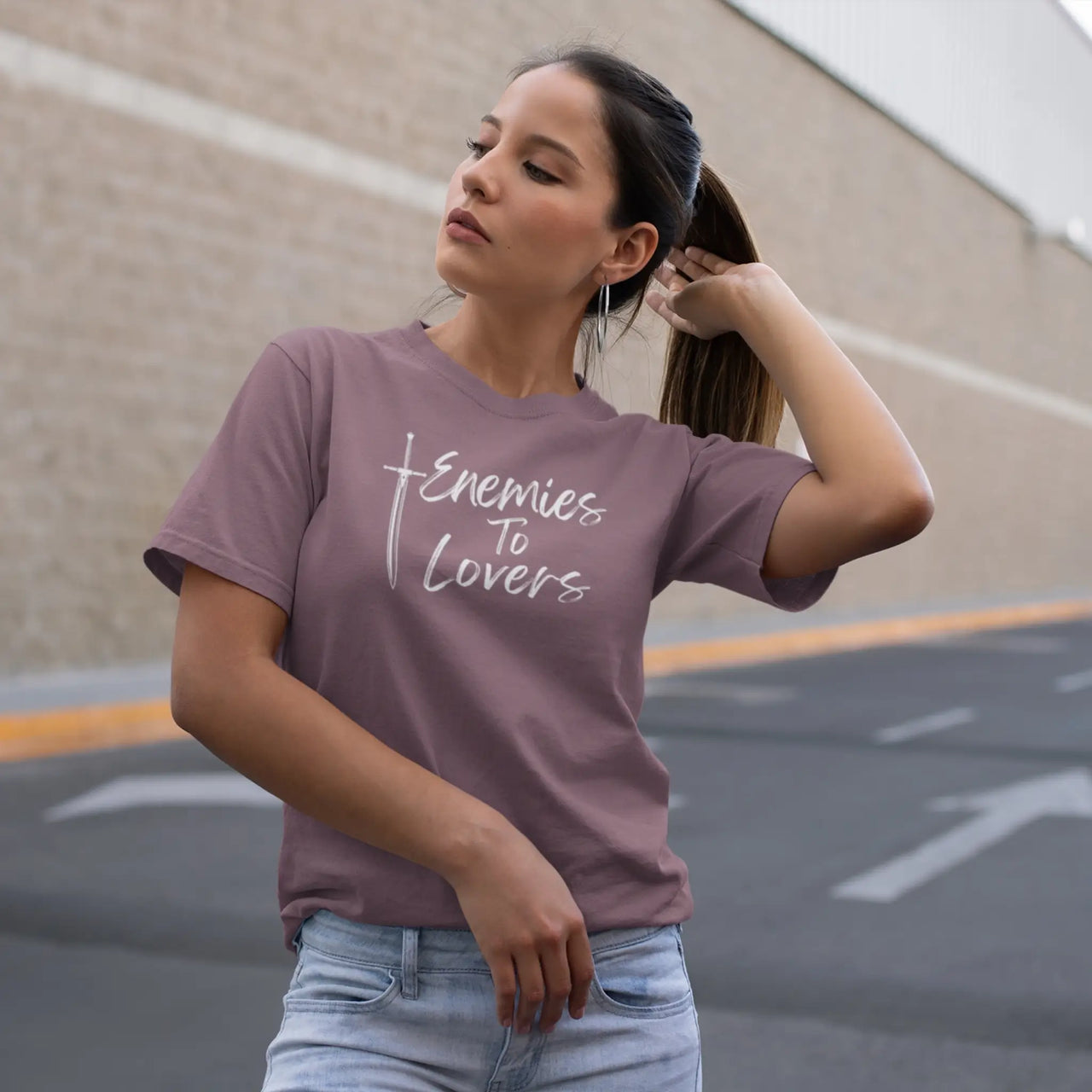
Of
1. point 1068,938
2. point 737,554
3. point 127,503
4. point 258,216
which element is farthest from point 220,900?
point 258,216

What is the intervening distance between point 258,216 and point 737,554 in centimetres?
1165

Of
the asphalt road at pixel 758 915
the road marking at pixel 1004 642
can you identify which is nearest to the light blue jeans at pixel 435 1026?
the asphalt road at pixel 758 915

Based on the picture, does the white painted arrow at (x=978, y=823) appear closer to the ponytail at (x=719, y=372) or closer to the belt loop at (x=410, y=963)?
the ponytail at (x=719, y=372)

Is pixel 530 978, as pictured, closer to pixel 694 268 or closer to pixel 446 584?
pixel 446 584

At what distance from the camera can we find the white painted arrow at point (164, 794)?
7.09 m

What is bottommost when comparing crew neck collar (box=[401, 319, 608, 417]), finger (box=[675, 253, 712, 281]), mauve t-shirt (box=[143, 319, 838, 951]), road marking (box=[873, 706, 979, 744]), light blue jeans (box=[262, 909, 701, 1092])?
road marking (box=[873, 706, 979, 744])

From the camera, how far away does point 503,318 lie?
188cm

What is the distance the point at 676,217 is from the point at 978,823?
562cm

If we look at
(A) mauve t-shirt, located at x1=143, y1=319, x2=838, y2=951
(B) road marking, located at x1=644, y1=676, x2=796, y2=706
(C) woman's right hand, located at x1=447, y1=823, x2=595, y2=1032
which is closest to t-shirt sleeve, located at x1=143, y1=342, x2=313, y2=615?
(A) mauve t-shirt, located at x1=143, y1=319, x2=838, y2=951

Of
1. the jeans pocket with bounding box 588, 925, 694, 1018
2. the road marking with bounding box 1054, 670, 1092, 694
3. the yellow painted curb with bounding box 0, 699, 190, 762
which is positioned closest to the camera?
the jeans pocket with bounding box 588, 925, 694, 1018

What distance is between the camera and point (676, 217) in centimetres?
201

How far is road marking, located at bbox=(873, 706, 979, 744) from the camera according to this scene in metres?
9.95

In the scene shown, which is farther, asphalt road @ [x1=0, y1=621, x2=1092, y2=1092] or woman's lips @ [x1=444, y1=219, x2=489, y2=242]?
asphalt road @ [x1=0, y1=621, x2=1092, y2=1092]

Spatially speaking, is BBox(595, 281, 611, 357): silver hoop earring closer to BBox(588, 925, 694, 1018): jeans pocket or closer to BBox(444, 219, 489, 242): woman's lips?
BBox(444, 219, 489, 242): woman's lips
